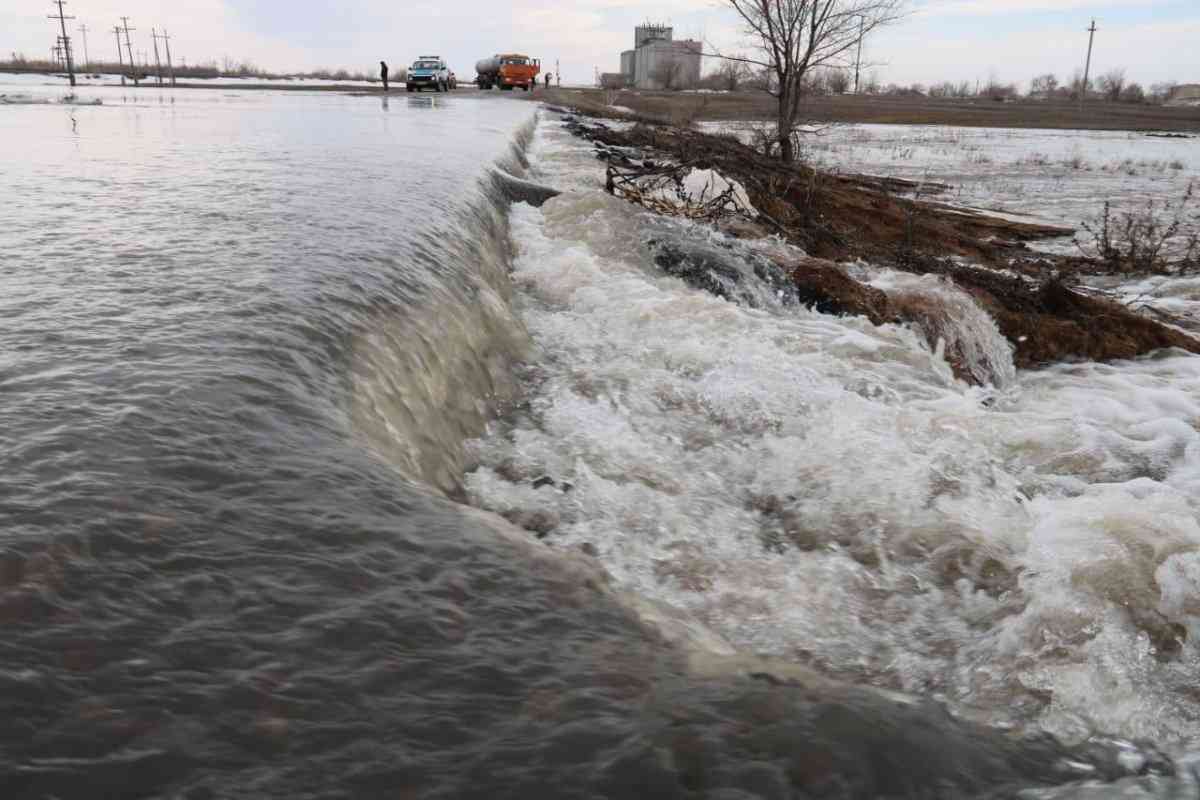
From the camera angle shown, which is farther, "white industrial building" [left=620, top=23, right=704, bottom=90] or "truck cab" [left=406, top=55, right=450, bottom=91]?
"white industrial building" [left=620, top=23, right=704, bottom=90]

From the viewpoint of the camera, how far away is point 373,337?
4695 mm

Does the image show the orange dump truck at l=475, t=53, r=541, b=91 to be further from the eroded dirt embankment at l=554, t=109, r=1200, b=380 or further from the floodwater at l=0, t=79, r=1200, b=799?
the floodwater at l=0, t=79, r=1200, b=799

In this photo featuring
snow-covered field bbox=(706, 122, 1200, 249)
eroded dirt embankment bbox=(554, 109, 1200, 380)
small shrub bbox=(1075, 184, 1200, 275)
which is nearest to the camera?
eroded dirt embankment bbox=(554, 109, 1200, 380)

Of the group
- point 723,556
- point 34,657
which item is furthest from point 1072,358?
point 34,657

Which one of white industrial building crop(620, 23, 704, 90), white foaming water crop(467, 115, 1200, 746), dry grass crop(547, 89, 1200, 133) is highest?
white industrial building crop(620, 23, 704, 90)

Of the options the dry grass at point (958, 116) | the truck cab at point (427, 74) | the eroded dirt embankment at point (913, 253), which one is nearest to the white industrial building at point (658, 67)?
the dry grass at point (958, 116)

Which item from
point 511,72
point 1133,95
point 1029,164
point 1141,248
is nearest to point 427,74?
point 511,72

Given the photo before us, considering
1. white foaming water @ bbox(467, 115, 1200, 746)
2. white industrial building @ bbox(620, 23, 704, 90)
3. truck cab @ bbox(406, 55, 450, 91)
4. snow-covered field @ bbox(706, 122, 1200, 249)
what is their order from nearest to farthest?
white foaming water @ bbox(467, 115, 1200, 746) < snow-covered field @ bbox(706, 122, 1200, 249) < truck cab @ bbox(406, 55, 450, 91) < white industrial building @ bbox(620, 23, 704, 90)

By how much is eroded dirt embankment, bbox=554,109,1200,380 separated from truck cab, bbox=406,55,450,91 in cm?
3359

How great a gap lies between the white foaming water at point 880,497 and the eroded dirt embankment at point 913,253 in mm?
674

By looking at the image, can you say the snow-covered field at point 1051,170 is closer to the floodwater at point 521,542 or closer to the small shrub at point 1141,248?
the small shrub at point 1141,248

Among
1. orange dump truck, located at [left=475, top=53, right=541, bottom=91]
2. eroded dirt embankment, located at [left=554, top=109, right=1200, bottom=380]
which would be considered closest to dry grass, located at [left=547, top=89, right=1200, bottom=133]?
orange dump truck, located at [left=475, top=53, right=541, bottom=91]

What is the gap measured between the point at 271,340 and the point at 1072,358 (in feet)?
24.7

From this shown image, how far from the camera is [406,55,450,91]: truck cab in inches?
2021
